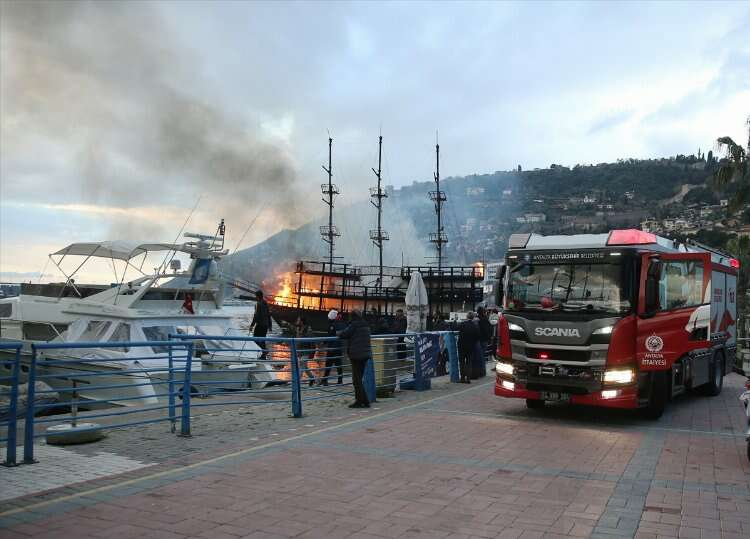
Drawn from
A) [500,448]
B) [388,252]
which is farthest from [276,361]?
[388,252]

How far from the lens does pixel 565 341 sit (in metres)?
9.71

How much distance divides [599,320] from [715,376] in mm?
5511

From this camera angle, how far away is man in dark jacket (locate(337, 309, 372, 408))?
10.7 m

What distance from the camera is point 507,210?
16662 centimetres

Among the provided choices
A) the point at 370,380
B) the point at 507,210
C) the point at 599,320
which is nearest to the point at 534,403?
the point at 599,320

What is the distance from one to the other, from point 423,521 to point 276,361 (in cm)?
513

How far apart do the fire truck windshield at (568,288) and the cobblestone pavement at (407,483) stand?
6.19ft

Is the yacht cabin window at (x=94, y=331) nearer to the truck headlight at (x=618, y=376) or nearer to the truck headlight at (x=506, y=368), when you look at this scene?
the truck headlight at (x=506, y=368)

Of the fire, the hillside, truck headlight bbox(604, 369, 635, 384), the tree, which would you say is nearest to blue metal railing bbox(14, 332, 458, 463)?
truck headlight bbox(604, 369, 635, 384)

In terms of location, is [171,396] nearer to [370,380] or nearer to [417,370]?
[370,380]

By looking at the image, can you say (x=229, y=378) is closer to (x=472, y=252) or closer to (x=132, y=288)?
(x=132, y=288)

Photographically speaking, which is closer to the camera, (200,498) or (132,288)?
(200,498)

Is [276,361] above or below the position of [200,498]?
above

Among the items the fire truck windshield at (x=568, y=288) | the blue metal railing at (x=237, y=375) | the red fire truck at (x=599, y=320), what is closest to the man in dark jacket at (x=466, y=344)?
the blue metal railing at (x=237, y=375)
